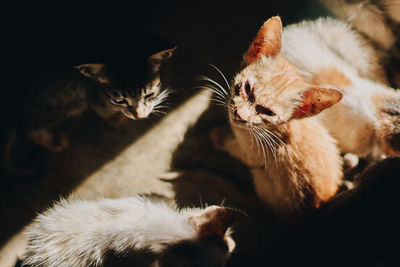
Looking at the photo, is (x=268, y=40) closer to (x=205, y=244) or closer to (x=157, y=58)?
(x=157, y=58)

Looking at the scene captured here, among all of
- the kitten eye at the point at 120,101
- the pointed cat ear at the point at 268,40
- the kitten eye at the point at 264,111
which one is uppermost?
the pointed cat ear at the point at 268,40

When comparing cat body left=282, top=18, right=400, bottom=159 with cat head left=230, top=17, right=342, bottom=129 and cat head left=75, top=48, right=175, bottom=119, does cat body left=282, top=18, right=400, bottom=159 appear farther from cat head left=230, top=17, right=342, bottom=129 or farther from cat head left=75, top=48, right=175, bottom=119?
cat head left=75, top=48, right=175, bottom=119

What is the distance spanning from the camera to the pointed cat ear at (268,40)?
1.07m

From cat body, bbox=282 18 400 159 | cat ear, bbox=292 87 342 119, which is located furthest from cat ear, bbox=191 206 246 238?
cat body, bbox=282 18 400 159

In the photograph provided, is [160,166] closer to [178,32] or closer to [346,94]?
[178,32]

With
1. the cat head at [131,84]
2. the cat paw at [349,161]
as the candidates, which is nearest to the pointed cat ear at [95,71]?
the cat head at [131,84]

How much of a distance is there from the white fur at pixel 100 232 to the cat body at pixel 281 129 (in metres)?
0.47

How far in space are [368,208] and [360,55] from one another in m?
0.93

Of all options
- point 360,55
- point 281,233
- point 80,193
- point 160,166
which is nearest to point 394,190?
point 281,233

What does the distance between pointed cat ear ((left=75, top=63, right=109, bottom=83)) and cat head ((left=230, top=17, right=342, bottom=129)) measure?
58 centimetres

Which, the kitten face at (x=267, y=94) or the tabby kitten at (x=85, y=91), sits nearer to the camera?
the kitten face at (x=267, y=94)

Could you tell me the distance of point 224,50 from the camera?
179 centimetres

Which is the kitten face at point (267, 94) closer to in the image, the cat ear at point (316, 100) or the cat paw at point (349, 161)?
the cat ear at point (316, 100)

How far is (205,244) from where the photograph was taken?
1.10 metres
